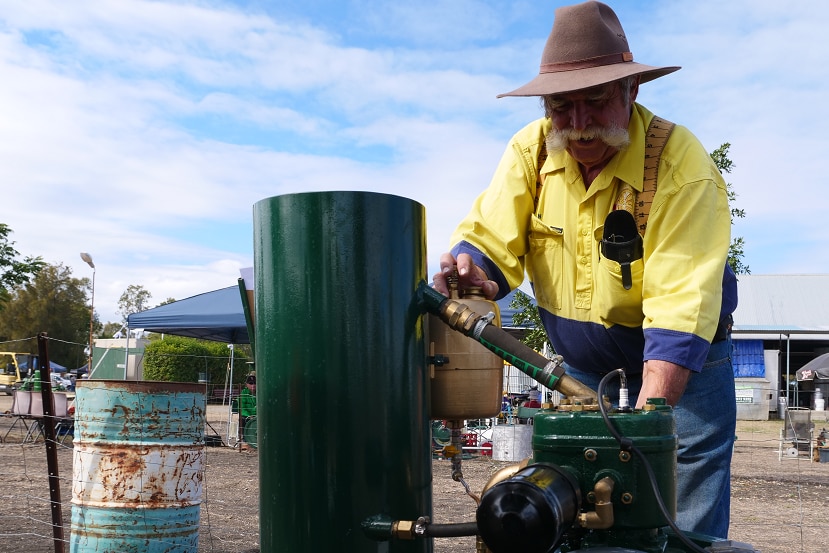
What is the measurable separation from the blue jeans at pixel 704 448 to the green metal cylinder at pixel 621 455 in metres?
0.85

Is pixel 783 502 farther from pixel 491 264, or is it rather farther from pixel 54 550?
pixel 491 264

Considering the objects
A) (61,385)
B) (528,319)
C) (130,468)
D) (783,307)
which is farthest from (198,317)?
(783,307)

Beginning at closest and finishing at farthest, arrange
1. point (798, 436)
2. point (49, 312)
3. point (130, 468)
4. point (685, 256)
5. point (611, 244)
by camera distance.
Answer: point (685, 256), point (611, 244), point (130, 468), point (798, 436), point (49, 312)

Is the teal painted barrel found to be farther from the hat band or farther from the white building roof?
the white building roof

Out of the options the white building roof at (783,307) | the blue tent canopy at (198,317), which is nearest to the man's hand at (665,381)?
the blue tent canopy at (198,317)

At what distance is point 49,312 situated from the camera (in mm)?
51531

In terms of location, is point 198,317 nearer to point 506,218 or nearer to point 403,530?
point 506,218

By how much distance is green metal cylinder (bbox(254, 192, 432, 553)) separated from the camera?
1558mm

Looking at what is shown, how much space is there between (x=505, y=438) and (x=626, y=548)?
9.74 m

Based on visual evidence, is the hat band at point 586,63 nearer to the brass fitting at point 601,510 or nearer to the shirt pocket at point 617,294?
the shirt pocket at point 617,294

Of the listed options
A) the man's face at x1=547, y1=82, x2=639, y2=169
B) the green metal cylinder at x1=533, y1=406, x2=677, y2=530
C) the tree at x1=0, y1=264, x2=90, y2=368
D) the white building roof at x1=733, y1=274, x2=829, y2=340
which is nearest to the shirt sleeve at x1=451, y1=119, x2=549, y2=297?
the man's face at x1=547, y1=82, x2=639, y2=169

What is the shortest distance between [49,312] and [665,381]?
55.3m

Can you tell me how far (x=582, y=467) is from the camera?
1.38 metres

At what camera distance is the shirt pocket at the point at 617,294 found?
207 cm
